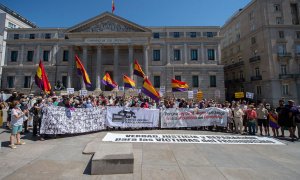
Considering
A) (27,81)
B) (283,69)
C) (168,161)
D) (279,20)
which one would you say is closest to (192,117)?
(168,161)

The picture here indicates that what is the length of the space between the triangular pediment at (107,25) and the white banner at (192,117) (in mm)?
28262

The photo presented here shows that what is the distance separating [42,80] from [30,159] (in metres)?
7.13

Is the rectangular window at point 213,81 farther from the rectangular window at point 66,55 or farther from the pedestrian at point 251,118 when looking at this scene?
the rectangular window at point 66,55

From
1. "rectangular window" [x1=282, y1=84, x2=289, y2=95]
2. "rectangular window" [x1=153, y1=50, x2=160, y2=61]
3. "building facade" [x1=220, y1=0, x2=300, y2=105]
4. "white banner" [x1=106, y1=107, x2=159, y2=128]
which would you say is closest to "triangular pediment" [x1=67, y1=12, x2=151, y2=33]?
"rectangular window" [x1=153, y1=50, x2=160, y2=61]

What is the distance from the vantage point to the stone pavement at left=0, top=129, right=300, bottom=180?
531 cm

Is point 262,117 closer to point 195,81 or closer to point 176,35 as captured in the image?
point 195,81

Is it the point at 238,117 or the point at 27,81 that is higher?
the point at 27,81

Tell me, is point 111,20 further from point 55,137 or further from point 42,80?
point 55,137

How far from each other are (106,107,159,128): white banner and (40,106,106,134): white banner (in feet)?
1.77

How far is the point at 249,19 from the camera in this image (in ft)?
141

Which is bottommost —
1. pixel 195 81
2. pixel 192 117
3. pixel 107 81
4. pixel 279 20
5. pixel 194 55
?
pixel 192 117

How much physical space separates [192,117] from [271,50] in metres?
33.4

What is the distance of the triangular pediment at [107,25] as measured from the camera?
124ft

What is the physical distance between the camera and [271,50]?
37.1 m
